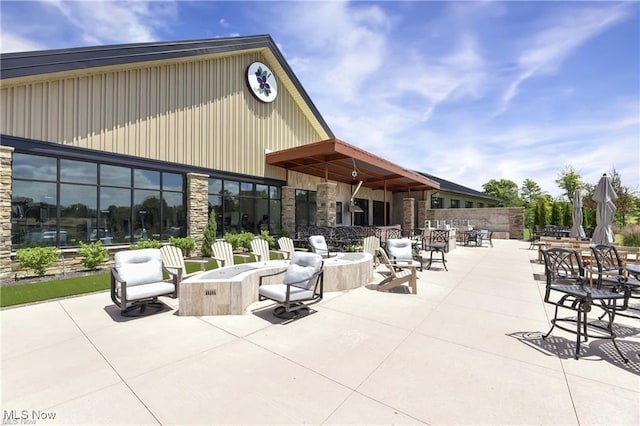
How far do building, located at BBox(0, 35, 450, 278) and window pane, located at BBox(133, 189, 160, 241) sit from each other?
35 mm

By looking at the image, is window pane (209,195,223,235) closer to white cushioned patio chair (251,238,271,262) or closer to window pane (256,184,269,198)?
window pane (256,184,269,198)

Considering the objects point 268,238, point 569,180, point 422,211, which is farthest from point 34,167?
point 569,180

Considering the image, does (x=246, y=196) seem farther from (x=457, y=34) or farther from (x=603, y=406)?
(x=603, y=406)

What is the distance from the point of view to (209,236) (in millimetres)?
10539

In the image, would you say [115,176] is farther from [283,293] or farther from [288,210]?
[283,293]

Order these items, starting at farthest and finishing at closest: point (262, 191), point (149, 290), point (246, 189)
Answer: point (262, 191) < point (246, 189) < point (149, 290)

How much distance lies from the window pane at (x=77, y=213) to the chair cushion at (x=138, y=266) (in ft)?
14.7

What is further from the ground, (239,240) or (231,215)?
(231,215)

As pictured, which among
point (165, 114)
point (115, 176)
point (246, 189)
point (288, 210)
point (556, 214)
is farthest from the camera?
point (556, 214)

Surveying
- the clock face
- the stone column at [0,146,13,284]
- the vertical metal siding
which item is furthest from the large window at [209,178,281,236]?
the stone column at [0,146,13,284]

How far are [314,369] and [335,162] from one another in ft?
34.2

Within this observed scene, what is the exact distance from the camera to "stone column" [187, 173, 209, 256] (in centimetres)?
1057

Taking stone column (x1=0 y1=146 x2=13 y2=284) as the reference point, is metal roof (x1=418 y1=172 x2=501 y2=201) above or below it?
above

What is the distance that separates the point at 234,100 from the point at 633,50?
41.6ft
